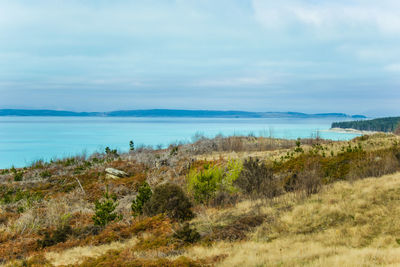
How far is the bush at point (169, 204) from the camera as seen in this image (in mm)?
12359

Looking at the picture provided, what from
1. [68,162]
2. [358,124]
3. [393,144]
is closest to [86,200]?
[68,162]

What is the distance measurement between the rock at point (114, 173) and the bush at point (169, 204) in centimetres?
1107

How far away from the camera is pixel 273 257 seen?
745cm

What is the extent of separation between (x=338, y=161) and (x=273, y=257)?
13.3 meters

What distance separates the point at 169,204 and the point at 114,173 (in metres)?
12.3

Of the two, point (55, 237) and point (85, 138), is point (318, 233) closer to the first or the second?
point (55, 237)

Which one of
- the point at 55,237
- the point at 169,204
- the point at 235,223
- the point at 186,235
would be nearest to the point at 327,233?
the point at 235,223

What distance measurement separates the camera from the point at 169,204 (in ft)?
40.6

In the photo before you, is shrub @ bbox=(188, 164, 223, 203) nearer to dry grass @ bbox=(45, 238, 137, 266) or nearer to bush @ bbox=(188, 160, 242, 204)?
bush @ bbox=(188, 160, 242, 204)

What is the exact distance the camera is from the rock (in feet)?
76.5

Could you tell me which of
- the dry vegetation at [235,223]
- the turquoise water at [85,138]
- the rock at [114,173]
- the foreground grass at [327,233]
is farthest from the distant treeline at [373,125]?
the foreground grass at [327,233]

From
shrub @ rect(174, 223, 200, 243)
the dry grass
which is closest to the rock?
the dry grass

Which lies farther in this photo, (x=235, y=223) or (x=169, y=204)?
(x=169, y=204)

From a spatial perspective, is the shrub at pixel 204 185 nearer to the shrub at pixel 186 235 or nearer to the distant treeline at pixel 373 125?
the shrub at pixel 186 235
